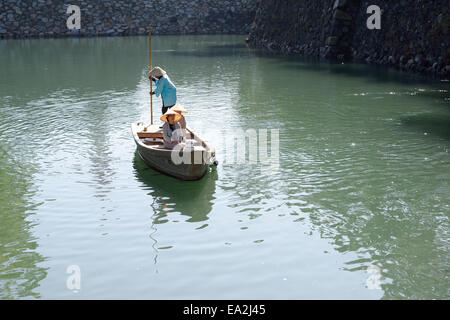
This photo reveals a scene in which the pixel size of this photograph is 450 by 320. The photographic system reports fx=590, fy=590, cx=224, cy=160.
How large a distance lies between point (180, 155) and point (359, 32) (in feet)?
81.1

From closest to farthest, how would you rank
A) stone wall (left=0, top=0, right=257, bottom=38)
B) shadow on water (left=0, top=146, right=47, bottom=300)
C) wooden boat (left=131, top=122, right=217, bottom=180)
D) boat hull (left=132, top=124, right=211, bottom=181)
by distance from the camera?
shadow on water (left=0, top=146, right=47, bottom=300)
wooden boat (left=131, top=122, right=217, bottom=180)
boat hull (left=132, top=124, right=211, bottom=181)
stone wall (left=0, top=0, right=257, bottom=38)

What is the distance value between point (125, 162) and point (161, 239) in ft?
16.3

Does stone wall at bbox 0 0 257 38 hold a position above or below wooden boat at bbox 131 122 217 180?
above

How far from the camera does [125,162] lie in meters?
14.5

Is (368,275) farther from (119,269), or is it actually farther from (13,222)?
(13,222)

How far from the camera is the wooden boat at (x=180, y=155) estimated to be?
1227 cm

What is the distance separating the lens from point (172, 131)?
525 inches

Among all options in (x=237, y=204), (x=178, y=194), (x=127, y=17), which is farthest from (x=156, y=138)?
(x=127, y=17)

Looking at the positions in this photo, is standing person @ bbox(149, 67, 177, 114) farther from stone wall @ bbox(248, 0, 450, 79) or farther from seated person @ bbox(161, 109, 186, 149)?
stone wall @ bbox(248, 0, 450, 79)

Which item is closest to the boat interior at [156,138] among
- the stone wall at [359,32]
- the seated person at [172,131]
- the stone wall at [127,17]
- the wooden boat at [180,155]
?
the wooden boat at [180,155]

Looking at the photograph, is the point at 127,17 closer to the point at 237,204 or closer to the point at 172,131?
the point at 172,131

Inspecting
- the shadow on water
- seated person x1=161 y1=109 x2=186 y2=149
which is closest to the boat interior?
seated person x1=161 y1=109 x2=186 y2=149

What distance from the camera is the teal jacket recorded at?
1506 cm

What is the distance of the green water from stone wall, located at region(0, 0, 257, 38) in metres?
36.9
